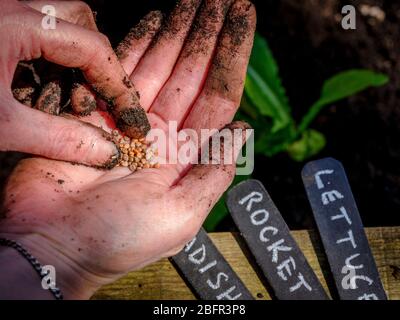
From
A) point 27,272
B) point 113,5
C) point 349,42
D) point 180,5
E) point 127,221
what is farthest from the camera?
point 349,42

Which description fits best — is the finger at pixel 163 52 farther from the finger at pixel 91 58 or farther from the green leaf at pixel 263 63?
the green leaf at pixel 263 63

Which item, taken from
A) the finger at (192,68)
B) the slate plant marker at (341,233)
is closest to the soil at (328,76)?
the finger at (192,68)

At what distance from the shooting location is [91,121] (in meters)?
1.84

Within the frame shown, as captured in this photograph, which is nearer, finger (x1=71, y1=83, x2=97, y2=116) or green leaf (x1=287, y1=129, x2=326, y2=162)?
finger (x1=71, y1=83, x2=97, y2=116)

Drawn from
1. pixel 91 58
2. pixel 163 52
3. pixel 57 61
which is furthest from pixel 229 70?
pixel 57 61

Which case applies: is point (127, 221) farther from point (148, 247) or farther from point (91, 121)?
point (91, 121)

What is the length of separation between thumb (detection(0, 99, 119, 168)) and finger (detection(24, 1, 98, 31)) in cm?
51

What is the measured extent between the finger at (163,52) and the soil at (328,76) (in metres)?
0.72

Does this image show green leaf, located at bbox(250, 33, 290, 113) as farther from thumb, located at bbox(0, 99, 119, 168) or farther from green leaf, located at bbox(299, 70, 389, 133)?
thumb, located at bbox(0, 99, 119, 168)

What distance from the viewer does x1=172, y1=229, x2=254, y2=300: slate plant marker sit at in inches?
66.1

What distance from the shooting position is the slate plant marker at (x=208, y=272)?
1.68 meters

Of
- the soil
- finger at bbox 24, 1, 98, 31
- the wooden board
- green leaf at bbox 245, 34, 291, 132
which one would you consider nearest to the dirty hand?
finger at bbox 24, 1, 98, 31
